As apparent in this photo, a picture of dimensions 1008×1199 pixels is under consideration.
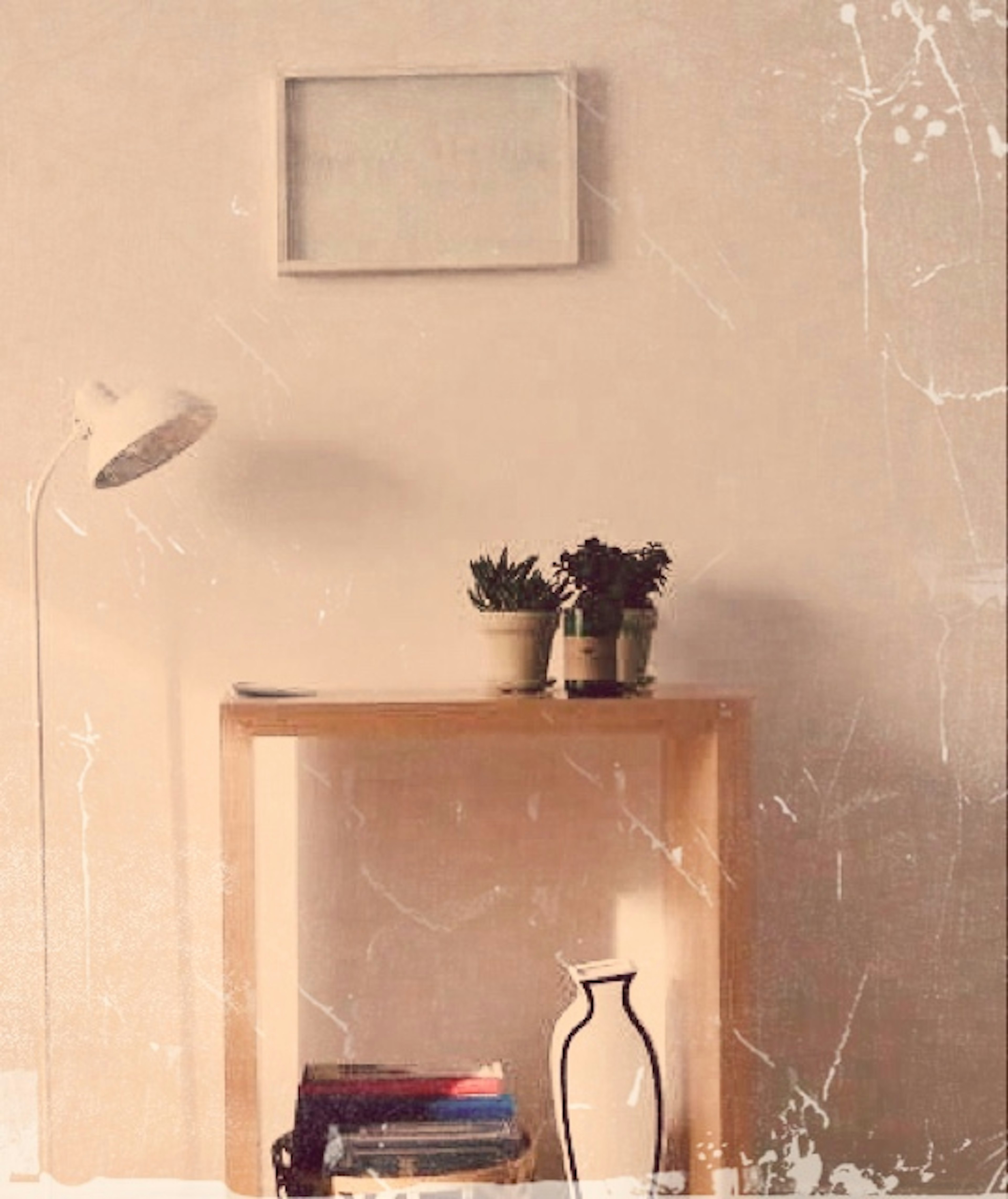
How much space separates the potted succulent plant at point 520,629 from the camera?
1.29 metres

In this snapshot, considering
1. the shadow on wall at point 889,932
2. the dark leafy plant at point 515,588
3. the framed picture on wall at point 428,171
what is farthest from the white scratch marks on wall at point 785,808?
the framed picture on wall at point 428,171

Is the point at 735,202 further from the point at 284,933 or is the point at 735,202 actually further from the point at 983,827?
the point at 284,933

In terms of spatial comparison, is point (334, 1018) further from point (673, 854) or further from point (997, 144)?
point (997, 144)

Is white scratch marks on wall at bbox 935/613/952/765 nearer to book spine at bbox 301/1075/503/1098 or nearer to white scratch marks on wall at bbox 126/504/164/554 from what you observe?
book spine at bbox 301/1075/503/1098

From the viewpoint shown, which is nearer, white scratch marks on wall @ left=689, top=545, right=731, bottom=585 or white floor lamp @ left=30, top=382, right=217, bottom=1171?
white floor lamp @ left=30, top=382, right=217, bottom=1171

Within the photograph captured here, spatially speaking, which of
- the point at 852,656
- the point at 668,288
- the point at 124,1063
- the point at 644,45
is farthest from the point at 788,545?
the point at 124,1063

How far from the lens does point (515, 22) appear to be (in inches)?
52.2

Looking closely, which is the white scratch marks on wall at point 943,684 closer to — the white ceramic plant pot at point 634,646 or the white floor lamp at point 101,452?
the white ceramic plant pot at point 634,646

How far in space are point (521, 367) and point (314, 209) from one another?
23 cm

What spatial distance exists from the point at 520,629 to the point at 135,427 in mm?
358

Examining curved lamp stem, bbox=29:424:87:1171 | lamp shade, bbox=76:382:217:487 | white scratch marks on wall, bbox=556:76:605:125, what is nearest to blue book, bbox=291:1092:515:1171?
curved lamp stem, bbox=29:424:87:1171

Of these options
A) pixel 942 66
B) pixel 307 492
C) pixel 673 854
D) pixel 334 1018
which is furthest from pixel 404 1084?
pixel 942 66

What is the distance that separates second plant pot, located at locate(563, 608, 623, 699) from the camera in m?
1.28

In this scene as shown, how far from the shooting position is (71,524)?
4.35 feet
